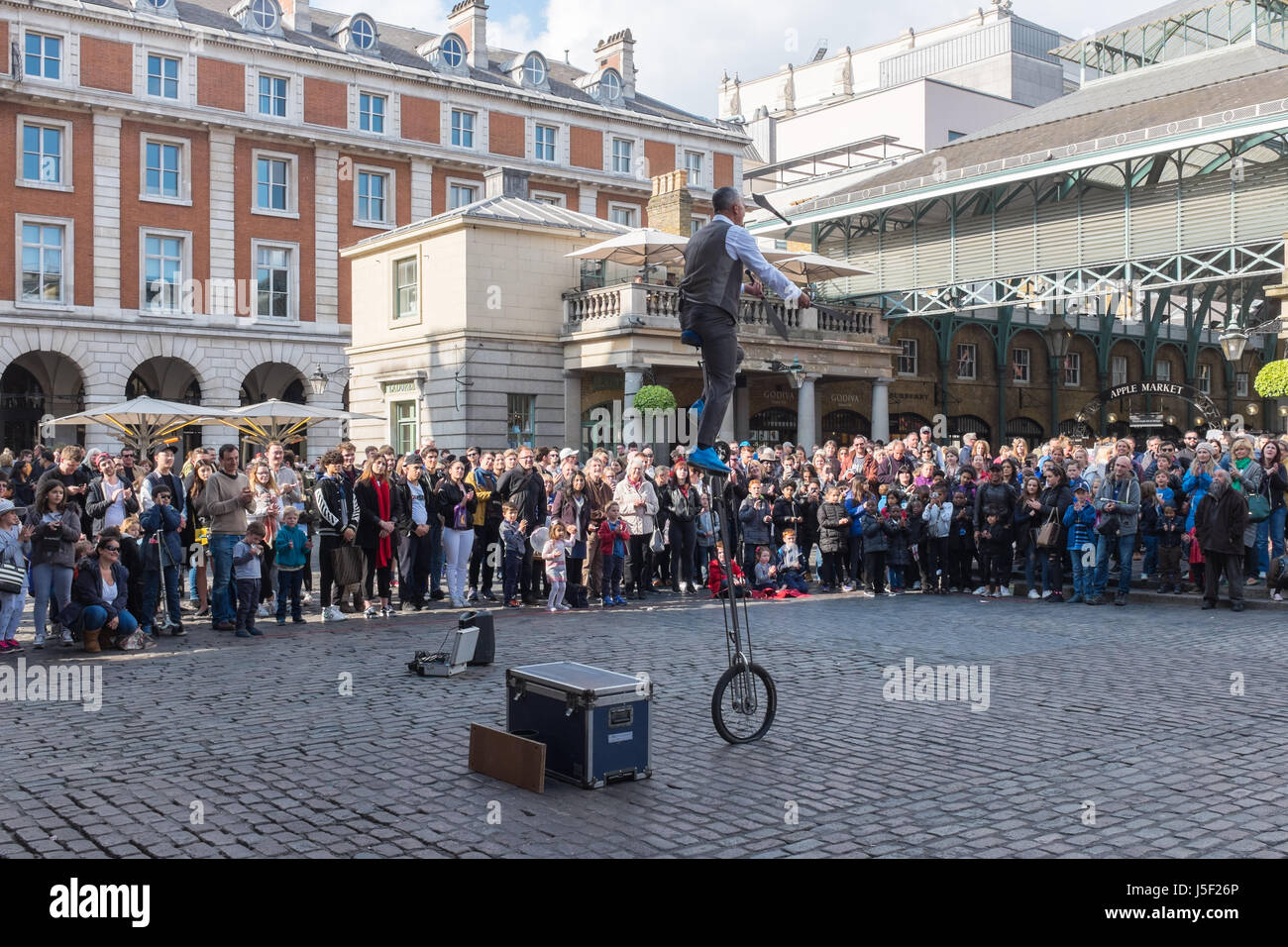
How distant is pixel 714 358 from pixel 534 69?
48613 mm

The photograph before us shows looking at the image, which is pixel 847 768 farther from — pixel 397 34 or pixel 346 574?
pixel 397 34

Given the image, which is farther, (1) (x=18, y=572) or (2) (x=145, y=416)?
(2) (x=145, y=416)

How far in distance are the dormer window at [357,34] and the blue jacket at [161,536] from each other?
38770 millimetres

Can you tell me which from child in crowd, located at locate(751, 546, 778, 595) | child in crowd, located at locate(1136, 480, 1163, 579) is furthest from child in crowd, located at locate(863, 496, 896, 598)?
child in crowd, located at locate(1136, 480, 1163, 579)

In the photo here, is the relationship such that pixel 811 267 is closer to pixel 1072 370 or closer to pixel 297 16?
pixel 1072 370

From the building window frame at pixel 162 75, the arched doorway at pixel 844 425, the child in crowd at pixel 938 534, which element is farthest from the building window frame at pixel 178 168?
the child in crowd at pixel 938 534

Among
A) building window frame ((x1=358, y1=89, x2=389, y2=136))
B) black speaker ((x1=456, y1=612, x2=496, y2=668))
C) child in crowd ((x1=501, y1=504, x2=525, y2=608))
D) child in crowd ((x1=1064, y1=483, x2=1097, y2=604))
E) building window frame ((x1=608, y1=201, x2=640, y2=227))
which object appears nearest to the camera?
black speaker ((x1=456, y1=612, x2=496, y2=668))

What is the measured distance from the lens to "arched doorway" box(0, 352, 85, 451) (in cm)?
4228

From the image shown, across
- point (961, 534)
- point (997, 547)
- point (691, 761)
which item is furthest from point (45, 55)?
point (691, 761)

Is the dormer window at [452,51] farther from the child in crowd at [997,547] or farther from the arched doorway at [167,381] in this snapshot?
the child in crowd at [997,547]

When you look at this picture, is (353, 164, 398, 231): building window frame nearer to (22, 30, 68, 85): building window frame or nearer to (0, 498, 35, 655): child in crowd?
(22, 30, 68, 85): building window frame

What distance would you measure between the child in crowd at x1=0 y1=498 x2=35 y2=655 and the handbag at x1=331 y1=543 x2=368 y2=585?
11.9ft

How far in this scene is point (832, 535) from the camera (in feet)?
60.3

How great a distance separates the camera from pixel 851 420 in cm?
3772
